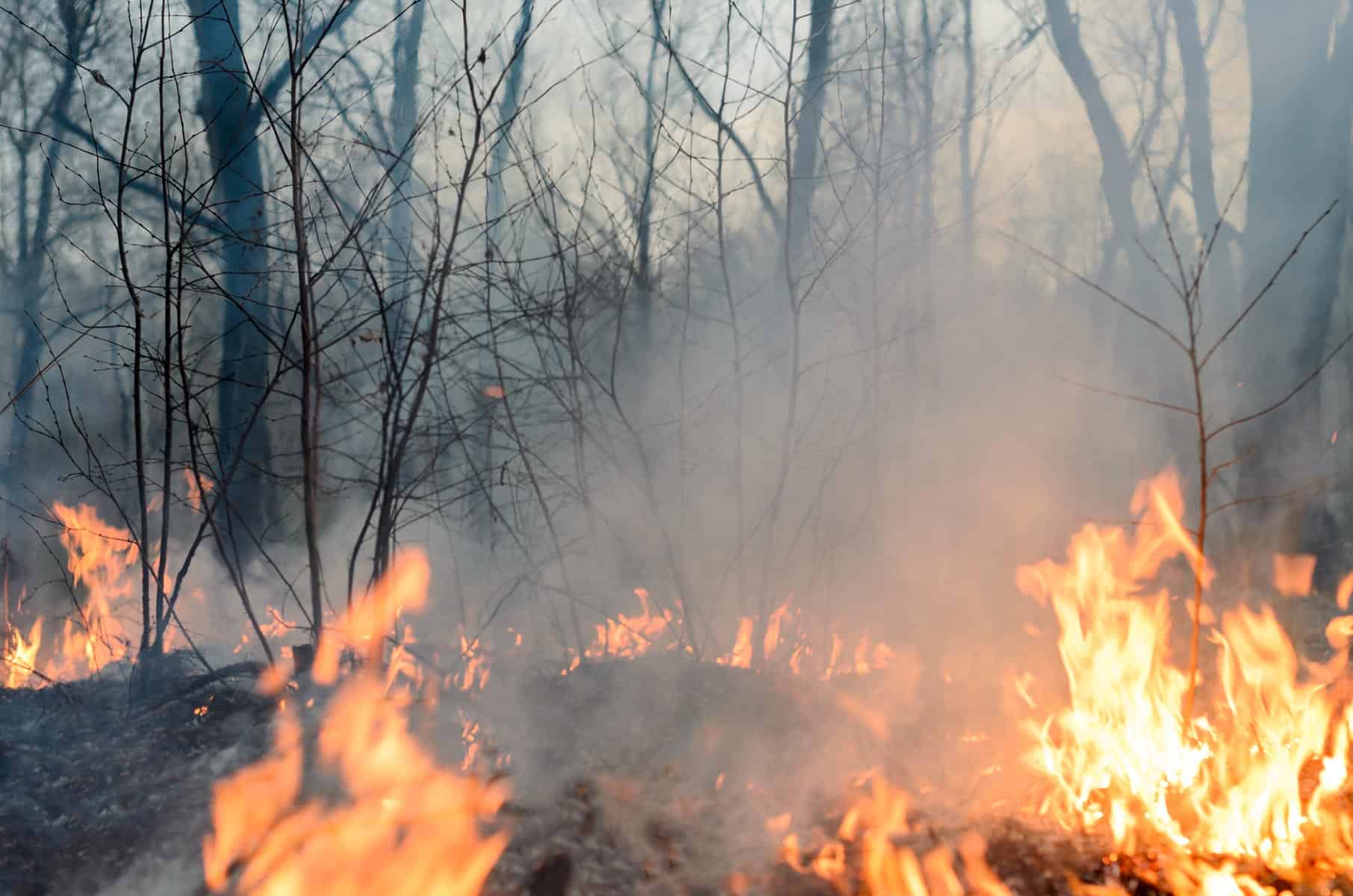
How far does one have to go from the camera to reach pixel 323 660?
3.97 metres

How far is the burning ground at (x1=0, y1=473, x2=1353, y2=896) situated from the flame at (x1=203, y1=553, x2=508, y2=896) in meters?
0.01

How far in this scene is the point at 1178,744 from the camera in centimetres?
319

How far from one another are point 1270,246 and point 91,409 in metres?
14.1

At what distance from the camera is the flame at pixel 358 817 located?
2.74 m

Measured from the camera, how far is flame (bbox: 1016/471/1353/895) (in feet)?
9.25

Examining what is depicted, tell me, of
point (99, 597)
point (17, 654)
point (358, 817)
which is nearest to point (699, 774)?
point (358, 817)

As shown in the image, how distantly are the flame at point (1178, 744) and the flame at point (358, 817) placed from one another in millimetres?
2054

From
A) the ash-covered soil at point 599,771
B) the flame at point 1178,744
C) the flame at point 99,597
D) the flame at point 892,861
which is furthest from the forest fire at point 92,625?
the flame at point 1178,744

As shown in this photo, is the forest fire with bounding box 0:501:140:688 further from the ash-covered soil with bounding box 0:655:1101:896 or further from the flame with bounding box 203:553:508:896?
the flame with bounding box 203:553:508:896

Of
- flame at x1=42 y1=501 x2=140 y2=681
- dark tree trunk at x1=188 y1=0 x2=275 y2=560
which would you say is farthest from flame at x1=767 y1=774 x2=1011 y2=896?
dark tree trunk at x1=188 y1=0 x2=275 y2=560

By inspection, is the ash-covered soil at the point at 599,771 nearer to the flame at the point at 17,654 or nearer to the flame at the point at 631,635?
the flame at the point at 631,635

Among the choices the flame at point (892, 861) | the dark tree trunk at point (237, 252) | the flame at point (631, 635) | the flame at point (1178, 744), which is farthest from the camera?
the dark tree trunk at point (237, 252)

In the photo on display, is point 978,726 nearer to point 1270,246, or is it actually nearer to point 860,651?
point 860,651

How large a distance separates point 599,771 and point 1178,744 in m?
2.19
